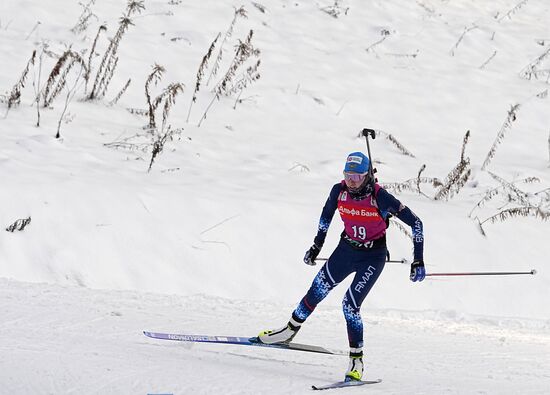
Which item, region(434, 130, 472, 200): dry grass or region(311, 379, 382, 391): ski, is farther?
region(434, 130, 472, 200): dry grass

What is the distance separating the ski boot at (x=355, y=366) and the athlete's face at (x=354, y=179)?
1.22 metres

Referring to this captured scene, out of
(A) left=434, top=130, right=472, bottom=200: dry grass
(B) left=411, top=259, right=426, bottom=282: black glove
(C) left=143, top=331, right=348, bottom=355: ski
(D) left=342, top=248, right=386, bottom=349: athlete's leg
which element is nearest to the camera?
(B) left=411, top=259, right=426, bottom=282: black glove

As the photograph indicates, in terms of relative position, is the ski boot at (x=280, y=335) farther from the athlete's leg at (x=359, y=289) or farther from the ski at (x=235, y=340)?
the athlete's leg at (x=359, y=289)

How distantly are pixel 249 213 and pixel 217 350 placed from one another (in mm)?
2503

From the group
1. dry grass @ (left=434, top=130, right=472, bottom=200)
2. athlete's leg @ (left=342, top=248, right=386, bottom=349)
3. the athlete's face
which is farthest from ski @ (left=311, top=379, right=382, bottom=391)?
dry grass @ (left=434, top=130, right=472, bottom=200)

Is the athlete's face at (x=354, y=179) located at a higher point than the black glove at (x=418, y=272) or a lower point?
higher

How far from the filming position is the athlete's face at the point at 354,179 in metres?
5.75

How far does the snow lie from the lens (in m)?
5.79

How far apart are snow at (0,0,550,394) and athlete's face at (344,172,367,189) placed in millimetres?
1436

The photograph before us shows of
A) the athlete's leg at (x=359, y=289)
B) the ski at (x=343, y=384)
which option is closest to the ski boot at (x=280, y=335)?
the athlete's leg at (x=359, y=289)

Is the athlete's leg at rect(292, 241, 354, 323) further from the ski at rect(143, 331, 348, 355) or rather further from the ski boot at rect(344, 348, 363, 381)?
the ski boot at rect(344, 348, 363, 381)

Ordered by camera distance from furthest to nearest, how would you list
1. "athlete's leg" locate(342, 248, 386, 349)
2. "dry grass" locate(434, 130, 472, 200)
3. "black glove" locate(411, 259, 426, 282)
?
"dry grass" locate(434, 130, 472, 200), "athlete's leg" locate(342, 248, 386, 349), "black glove" locate(411, 259, 426, 282)

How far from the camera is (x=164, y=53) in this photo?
12.4 m

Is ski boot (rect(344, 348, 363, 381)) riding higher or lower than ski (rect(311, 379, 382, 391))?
higher
